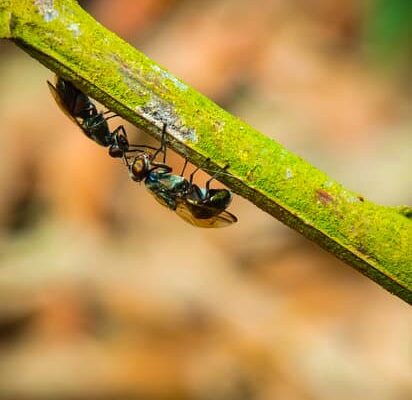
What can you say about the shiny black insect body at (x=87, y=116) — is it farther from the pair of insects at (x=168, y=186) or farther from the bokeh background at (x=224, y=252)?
the bokeh background at (x=224, y=252)

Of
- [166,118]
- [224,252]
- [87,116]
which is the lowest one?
[166,118]

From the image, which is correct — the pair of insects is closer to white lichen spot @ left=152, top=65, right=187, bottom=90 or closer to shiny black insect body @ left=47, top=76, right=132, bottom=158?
shiny black insect body @ left=47, top=76, right=132, bottom=158

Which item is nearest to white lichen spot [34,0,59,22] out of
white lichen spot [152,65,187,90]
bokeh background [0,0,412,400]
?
white lichen spot [152,65,187,90]

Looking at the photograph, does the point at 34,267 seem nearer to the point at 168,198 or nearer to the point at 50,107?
the point at 50,107

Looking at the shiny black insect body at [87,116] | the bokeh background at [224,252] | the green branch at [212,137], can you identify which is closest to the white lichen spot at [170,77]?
the green branch at [212,137]

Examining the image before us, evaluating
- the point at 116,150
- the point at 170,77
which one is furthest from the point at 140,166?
the point at 170,77

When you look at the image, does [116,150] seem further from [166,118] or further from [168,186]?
[166,118]

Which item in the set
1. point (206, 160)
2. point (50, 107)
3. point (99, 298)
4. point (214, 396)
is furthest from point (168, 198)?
point (50, 107)
